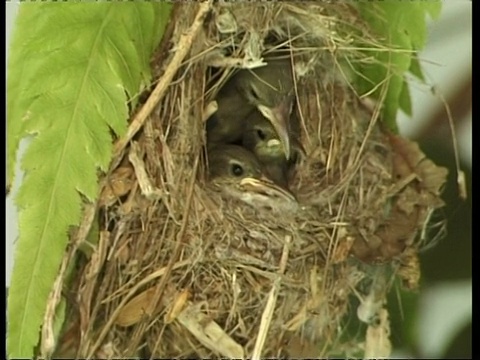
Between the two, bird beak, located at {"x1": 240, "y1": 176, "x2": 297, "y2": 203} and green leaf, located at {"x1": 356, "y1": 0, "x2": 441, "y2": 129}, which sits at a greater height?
green leaf, located at {"x1": 356, "y1": 0, "x2": 441, "y2": 129}

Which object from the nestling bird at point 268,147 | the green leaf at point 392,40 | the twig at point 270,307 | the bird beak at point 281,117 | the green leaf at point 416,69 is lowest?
the twig at point 270,307

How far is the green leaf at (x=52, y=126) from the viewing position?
975 mm

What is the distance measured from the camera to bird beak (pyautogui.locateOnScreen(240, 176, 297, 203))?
3.63 feet

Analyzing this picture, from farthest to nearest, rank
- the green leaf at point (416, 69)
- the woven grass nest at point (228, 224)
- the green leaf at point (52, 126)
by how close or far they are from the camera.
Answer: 1. the green leaf at point (416, 69)
2. the woven grass nest at point (228, 224)
3. the green leaf at point (52, 126)

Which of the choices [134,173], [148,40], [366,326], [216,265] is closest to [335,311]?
[366,326]

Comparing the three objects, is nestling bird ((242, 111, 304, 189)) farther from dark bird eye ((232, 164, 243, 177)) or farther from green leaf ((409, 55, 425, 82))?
green leaf ((409, 55, 425, 82))

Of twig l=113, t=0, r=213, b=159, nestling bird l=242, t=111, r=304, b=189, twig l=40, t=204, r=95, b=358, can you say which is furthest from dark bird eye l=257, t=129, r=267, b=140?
twig l=40, t=204, r=95, b=358

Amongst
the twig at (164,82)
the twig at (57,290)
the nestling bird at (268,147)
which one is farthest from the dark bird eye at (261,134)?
the twig at (57,290)

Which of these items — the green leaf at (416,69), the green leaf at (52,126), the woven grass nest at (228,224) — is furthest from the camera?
the green leaf at (416,69)

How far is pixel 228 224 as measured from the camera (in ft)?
3.59

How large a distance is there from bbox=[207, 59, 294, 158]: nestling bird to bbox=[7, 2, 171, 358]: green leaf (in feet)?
0.54

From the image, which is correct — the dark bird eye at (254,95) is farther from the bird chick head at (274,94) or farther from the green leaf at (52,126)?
the green leaf at (52,126)

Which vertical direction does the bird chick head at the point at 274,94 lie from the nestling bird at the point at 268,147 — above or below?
above
